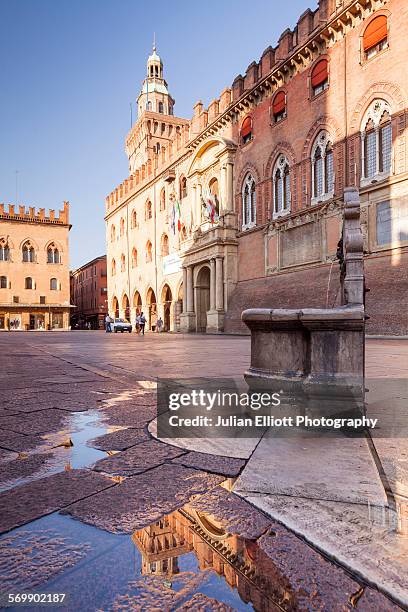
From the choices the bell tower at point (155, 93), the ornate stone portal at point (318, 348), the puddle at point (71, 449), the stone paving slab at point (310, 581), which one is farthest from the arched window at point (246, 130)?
the bell tower at point (155, 93)

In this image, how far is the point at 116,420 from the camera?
3.05 m

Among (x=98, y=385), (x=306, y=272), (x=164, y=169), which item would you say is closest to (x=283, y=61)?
(x=306, y=272)

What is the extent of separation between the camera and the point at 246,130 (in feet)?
78.4

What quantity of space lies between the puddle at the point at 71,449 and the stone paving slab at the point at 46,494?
3.3 inches

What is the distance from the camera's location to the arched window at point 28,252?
161ft

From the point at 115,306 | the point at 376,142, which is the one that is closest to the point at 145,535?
the point at 376,142

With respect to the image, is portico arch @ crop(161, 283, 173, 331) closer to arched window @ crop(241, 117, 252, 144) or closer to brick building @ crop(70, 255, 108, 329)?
arched window @ crop(241, 117, 252, 144)

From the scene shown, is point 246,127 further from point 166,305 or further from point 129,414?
point 129,414

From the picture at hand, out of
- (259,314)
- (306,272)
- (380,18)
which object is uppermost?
(380,18)

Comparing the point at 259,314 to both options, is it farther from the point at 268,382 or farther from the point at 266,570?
the point at 266,570

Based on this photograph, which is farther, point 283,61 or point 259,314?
point 283,61

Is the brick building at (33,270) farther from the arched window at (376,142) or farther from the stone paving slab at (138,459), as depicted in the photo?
the stone paving slab at (138,459)

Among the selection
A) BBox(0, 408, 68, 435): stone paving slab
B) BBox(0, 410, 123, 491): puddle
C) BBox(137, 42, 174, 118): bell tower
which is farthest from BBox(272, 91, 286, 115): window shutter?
BBox(137, 42, 174, 118): bell tower

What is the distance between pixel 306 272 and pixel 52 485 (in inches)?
714
